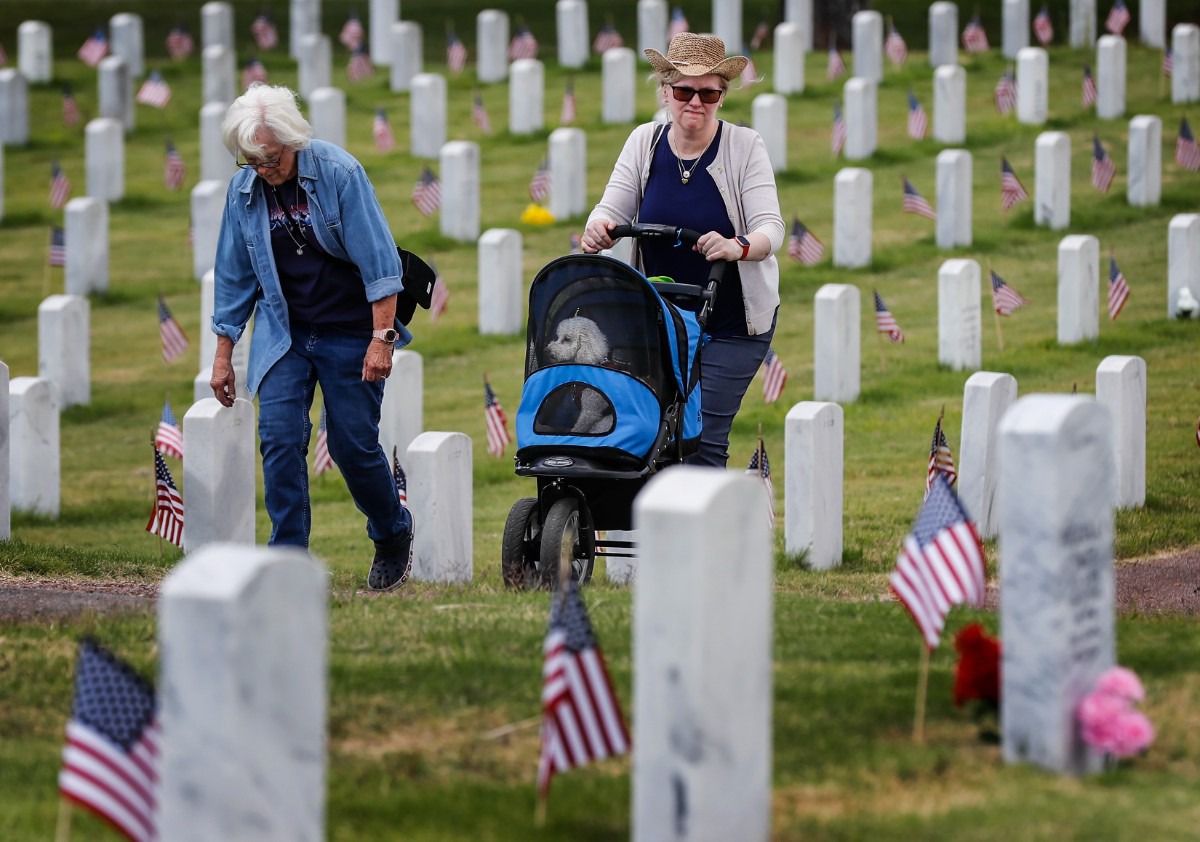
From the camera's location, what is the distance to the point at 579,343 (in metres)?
7.02

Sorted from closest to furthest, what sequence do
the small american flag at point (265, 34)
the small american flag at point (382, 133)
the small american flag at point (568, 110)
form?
the small american flag at point (382, 133) < the small american flag at point (568, 110) < the small american flag at point (265, 34)

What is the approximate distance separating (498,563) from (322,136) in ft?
40.6

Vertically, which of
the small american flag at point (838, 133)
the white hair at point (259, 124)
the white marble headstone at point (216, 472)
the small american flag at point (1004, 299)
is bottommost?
the white marble headstone at point (216, 472)

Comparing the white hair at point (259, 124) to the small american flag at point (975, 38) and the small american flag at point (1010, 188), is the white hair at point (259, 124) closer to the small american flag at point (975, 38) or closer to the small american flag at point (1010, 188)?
the small american flag at point (1010, 188)

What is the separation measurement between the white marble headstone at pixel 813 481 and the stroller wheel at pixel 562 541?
1.37 meters

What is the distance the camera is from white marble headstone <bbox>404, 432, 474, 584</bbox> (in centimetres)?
816

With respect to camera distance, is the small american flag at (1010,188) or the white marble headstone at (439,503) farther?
the small american flag at (1010,188)

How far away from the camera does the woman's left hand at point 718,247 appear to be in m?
6.95

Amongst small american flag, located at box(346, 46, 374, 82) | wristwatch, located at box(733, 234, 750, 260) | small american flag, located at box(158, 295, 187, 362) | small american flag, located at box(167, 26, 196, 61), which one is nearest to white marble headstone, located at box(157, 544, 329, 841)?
wristwatch, located at box(733, 234, 750, 260)

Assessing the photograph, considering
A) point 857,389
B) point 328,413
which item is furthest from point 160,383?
point 328,413

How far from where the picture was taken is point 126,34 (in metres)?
25.5

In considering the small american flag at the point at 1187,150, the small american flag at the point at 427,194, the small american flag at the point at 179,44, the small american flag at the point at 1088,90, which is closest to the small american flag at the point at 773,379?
the small american flag at the point at 427,194

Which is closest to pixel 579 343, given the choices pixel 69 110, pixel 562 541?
pixel 562 541

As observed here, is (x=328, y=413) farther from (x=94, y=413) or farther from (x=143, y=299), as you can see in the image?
(x=143, y=299)
